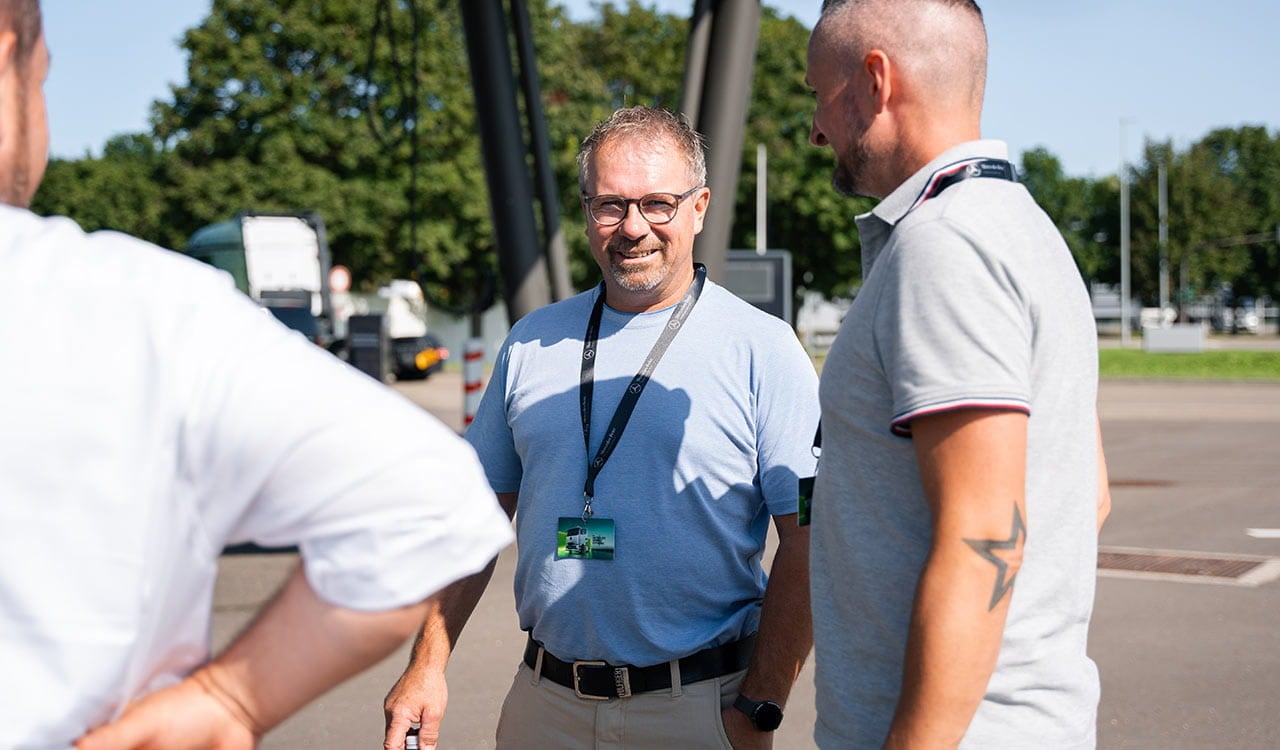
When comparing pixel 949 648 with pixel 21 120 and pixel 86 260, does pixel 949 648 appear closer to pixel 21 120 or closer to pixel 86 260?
pixel 86 260

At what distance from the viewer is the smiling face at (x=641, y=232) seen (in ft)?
9.87

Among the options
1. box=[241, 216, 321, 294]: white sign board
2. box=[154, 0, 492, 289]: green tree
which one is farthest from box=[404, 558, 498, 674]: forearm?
box=[154, 0, 492, 289]: green tree

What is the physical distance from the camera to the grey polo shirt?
66.2 inches

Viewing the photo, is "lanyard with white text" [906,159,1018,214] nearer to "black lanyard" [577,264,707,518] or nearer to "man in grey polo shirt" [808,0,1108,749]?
"man in grey polo shirt" [808,0,1108,749]

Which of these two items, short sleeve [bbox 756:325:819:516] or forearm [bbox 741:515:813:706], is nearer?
forearm [bbox 741:515:813:706]

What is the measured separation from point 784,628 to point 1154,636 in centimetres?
501

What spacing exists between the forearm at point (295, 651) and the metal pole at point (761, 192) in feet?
150

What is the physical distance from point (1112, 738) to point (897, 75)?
167 inches

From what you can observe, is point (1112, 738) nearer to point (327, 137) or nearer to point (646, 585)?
point (646, 585)

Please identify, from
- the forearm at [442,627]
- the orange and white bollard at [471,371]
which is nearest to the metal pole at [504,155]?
the orange and white bollard at [471,371]

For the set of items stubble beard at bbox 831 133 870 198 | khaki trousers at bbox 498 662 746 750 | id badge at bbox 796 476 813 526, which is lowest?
khaki trousers at bbox 498 662 746 750

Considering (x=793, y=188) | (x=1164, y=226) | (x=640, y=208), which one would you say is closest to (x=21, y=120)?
(x=640, y=208)

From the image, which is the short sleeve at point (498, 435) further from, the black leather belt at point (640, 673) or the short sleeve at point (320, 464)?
the short sleeve at point (320, 464)

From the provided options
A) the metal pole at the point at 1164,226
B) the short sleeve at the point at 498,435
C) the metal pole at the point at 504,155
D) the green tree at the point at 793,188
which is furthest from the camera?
the metal pole at the point at 1164,226
